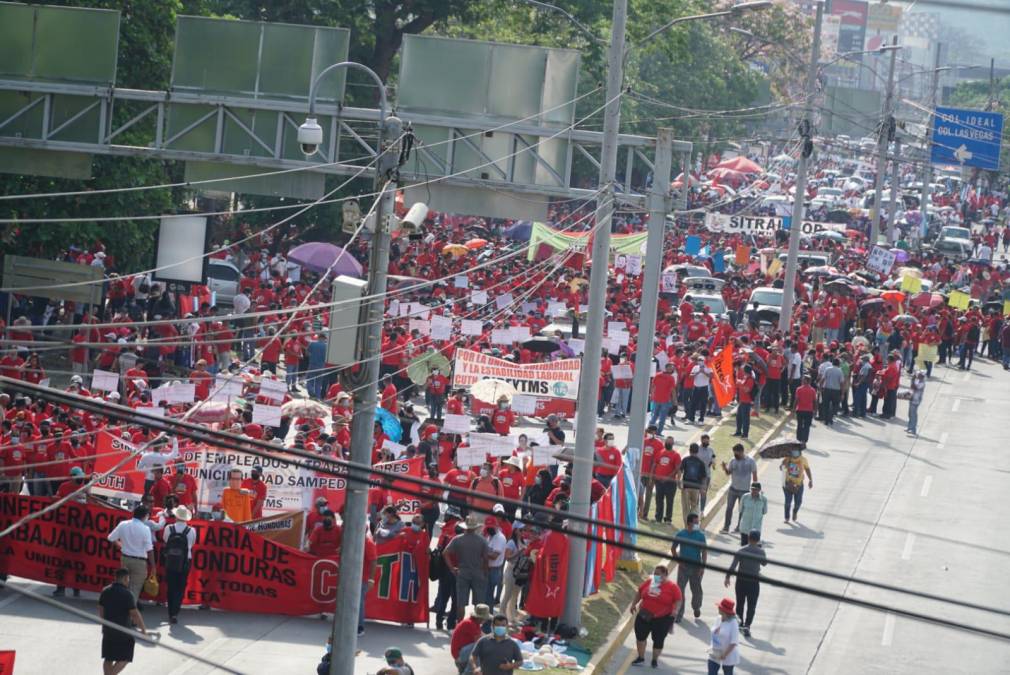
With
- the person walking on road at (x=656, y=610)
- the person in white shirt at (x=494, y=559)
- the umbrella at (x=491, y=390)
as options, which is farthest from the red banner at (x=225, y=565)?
the umbrella at (x=491, y=390)

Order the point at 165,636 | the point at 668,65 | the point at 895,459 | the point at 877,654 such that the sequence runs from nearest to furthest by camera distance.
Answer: the point at 165,636 → the point at 877,654 → the point at 895,459 → the point at 668,65

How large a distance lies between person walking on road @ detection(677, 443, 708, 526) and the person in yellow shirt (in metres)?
6.23

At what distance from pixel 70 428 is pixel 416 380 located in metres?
8.95

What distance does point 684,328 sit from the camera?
1442 inches

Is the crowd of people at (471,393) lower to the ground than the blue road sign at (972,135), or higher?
lower

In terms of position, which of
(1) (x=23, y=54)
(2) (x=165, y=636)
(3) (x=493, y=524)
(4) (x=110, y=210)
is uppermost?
(1) (x=23, y=54)

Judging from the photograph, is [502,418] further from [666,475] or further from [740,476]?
[740,476]

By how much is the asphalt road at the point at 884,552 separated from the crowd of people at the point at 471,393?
0.54 m

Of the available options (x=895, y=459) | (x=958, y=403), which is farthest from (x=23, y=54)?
(x=958, y=403)

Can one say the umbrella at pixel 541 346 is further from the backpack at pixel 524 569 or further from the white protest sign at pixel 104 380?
the backpack at pixel 524 569

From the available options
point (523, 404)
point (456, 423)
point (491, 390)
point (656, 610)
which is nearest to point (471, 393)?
point (491, 390)

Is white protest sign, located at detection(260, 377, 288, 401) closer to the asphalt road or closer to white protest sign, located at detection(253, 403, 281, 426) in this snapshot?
white protest sign, located at detection(253, 403, 281, 426)

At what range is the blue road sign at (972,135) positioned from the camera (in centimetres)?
5606

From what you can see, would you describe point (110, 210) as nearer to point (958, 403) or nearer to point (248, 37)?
point (248, 37)
